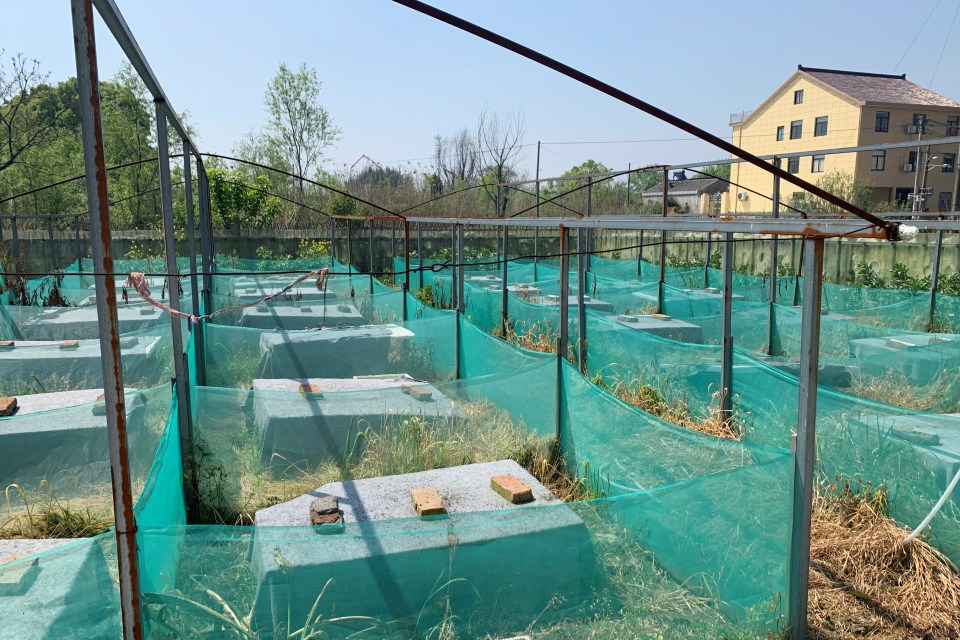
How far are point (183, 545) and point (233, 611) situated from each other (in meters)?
0.32

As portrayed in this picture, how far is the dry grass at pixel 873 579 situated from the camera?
330 cm

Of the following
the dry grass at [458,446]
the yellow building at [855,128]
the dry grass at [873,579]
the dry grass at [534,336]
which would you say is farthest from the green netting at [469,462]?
the yellow building at [855,128]

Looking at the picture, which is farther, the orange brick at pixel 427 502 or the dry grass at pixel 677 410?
the dry grass at pixel 677 410

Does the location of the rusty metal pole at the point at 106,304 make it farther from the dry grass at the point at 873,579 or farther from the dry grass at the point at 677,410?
the dry grass at the point at 677,410

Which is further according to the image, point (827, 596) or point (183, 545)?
point (827, 596)

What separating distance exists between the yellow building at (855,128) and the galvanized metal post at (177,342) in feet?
106

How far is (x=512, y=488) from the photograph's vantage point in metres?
3.96

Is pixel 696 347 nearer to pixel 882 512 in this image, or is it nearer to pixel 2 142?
pixel 882 512

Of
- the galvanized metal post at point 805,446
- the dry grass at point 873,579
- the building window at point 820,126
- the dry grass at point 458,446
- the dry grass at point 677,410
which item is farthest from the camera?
the building window at point 820,126

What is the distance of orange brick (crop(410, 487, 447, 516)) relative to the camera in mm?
3638

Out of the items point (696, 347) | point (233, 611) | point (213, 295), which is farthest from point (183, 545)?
point (213, 295)

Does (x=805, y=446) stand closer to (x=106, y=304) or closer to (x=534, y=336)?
(x=106, y=304)

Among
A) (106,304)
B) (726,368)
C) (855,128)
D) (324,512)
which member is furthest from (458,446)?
(855,128)

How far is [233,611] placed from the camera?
2.76 metres
